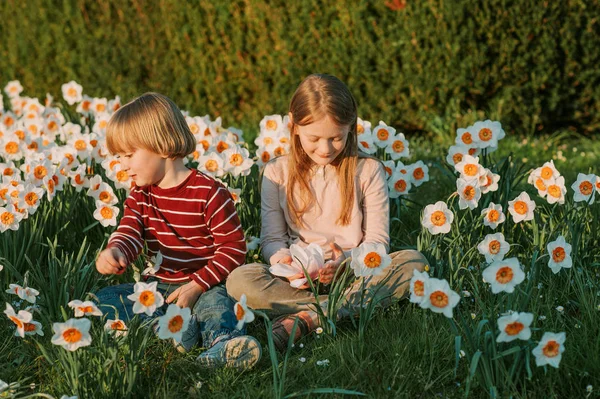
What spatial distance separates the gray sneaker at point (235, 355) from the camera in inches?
101

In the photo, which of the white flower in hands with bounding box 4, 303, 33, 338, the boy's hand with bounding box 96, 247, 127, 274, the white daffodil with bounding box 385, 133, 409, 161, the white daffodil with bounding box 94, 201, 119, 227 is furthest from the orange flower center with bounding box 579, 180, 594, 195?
the white flower in hands with bounding box 4, 303, 33, 338

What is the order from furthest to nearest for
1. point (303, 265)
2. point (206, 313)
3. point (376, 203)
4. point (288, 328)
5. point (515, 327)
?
point (376, 203)
point (303, 265)
point (206, 313)
point (288, 328)
point (515, 327)

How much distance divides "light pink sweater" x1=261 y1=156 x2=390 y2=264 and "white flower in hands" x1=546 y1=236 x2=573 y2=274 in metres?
0.74

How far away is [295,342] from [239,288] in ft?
1.20

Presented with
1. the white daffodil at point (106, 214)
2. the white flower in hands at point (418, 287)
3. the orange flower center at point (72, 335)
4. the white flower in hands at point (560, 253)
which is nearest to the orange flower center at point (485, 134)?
the white flower in hands at point (560, 253)

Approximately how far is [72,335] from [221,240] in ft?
2.93

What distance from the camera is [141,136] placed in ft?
9.61

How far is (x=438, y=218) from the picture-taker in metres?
3.08

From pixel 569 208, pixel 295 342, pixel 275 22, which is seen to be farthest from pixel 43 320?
pixel 275 22

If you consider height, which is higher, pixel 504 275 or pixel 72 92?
pixel 504 275

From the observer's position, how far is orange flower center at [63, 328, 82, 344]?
2246mm

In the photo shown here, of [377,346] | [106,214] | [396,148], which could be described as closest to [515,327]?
[377,346]

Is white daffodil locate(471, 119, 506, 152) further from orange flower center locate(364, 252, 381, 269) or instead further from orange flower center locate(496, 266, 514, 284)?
orange flower center locate(496, 266, 514, 284)

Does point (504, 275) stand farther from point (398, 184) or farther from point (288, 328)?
point (398, 184)
